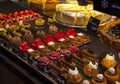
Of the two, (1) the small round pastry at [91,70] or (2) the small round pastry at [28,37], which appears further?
(2) the small round pastry at [28,37]

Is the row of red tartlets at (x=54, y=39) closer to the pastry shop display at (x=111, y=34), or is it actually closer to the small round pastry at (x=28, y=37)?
the small round pastry at (x=28, y=37)

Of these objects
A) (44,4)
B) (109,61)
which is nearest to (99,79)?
(109,61)

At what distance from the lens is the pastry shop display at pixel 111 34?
1668 millimetres

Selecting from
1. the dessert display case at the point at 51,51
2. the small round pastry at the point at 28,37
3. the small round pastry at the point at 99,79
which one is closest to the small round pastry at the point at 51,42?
the dessert display case at the point at 51,51

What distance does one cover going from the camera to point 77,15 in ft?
6.70

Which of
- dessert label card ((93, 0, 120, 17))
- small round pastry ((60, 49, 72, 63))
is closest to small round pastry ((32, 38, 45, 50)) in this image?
small round pastry ((60, 49, 72, 63))

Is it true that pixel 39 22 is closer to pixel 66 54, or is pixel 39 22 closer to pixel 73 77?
pixel 66 54

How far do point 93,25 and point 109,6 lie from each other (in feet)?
1.72

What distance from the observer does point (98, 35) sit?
1890mm

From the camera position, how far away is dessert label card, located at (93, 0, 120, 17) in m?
1.35

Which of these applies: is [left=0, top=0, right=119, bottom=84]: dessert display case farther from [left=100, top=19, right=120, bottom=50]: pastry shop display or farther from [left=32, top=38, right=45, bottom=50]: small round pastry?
[left=100, top=19, right=120, bottom=50]: pastry shop display

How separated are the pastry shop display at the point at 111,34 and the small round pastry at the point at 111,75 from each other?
0.75 feet

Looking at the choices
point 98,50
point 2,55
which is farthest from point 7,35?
point 98,50

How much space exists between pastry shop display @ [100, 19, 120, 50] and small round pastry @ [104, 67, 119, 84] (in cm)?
23
